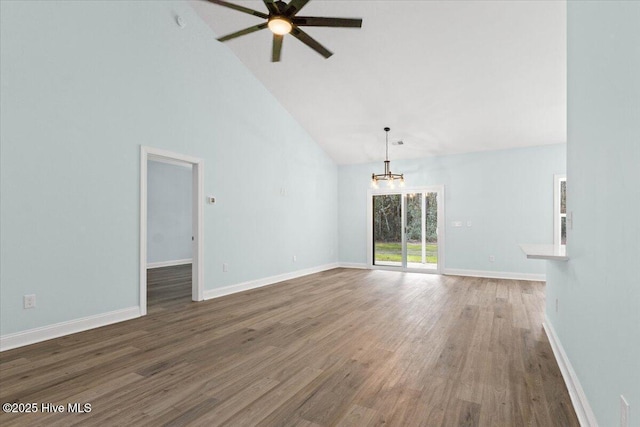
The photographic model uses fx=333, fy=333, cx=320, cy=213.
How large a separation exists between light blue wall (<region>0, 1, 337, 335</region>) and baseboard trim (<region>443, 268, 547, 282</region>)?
14.1ft

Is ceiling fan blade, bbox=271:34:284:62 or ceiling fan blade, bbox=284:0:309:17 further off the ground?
ceiling fan blade, bbox=271:34:284:62

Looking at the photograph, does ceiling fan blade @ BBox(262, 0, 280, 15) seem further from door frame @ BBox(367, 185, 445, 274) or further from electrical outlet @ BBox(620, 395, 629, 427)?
door frame @ BBox(367, 185, 445, 274)

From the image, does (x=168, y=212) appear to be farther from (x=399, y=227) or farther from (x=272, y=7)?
(x=272, y=7)

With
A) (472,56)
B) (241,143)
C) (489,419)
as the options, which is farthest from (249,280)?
(472,56)

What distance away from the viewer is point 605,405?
1.56 metres

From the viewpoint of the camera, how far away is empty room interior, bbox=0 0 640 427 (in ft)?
6.41

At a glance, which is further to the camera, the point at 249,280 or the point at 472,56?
the point at 249,280

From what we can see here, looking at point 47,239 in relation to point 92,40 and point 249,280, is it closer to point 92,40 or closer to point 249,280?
point 92,40

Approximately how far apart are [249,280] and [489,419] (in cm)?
449

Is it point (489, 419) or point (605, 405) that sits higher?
point (605, 405)

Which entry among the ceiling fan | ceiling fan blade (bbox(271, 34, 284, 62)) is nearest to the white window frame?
the ceiling fan

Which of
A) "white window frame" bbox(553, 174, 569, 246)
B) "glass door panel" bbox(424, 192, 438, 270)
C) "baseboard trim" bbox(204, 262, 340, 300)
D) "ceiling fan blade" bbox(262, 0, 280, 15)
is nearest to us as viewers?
"ceiling fan blade" bbox(262, 0, 280, 15)

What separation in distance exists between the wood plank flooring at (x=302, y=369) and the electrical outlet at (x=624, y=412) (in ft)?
2.21


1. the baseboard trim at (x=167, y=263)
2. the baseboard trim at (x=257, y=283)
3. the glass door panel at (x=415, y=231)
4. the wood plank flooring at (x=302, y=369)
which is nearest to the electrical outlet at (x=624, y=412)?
the wood plank flooring at (x=302, y=369)
